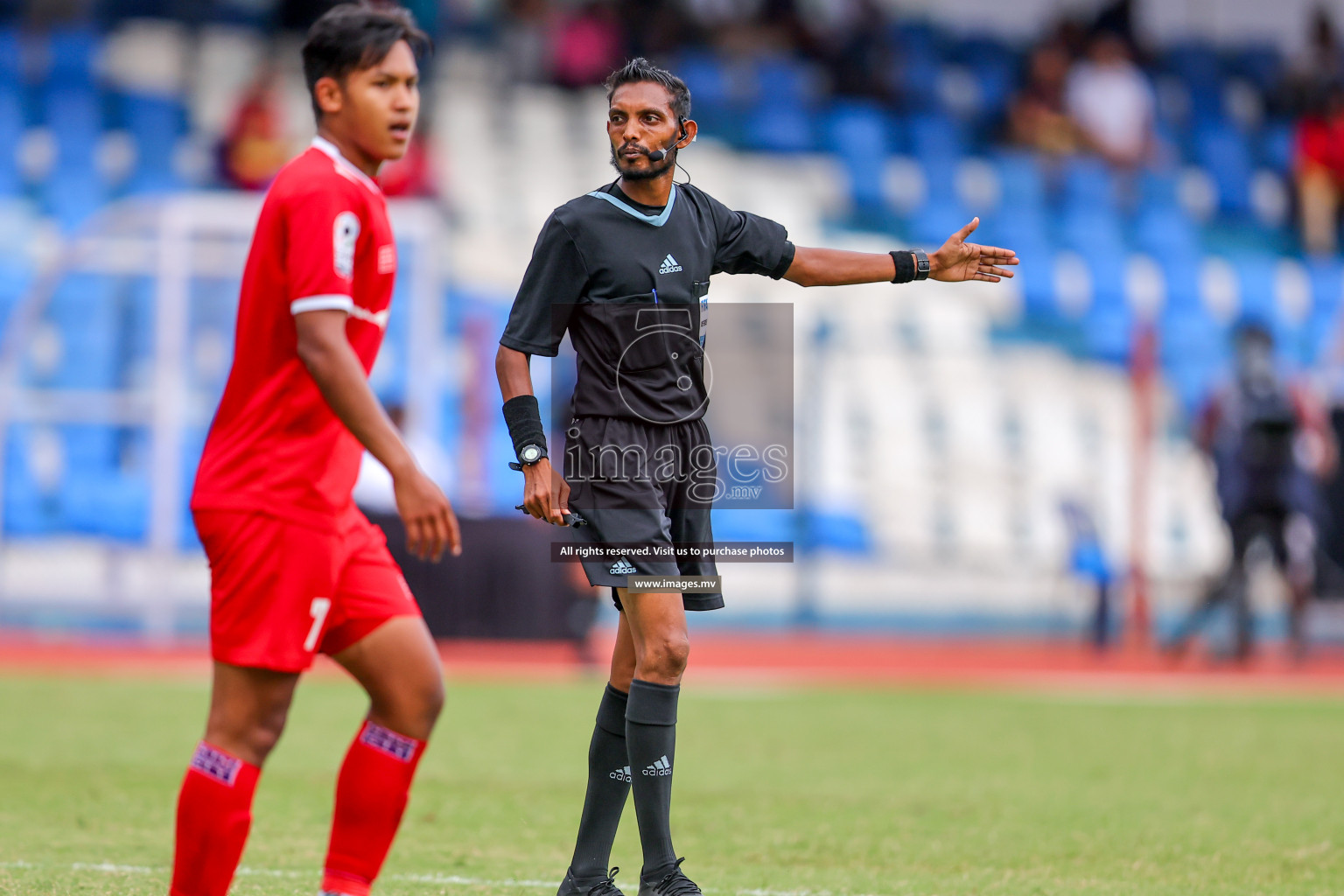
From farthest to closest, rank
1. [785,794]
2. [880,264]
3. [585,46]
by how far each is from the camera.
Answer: [585,46] → [785,794] → [880,264]

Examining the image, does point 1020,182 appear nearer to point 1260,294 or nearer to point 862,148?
point 862,148

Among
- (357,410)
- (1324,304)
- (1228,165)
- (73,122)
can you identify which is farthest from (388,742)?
(1228,165)

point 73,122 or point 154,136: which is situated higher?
point 73,122

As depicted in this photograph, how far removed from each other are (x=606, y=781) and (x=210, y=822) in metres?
1.46

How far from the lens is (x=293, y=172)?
12.3 feet

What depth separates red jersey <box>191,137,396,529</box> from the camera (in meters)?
3.68

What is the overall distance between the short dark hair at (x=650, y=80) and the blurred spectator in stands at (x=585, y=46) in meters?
15.5

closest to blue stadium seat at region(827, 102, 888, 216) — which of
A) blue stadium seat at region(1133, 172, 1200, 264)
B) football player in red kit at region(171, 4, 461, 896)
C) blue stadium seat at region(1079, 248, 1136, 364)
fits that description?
blue stadium seat at region(1079, 248, 1136, 364)

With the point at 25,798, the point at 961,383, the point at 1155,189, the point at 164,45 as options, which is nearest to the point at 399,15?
the point at 25,798

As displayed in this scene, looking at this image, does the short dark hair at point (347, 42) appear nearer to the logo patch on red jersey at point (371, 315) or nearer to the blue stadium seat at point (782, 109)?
the logo patch on red jersey at point (371, 315)

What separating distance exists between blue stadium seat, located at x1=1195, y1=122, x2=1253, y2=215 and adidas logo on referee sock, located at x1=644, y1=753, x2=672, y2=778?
19.0m

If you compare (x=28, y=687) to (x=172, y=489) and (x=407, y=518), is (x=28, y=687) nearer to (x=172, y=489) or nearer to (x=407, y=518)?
(x=172, y=489)

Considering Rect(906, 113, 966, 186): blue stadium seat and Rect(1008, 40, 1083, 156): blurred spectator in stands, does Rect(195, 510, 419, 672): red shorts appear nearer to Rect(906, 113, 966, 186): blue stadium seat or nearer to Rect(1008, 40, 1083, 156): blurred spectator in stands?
Rect(906, 113, 966, 186): blue stadium seat

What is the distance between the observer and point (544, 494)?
460cm
